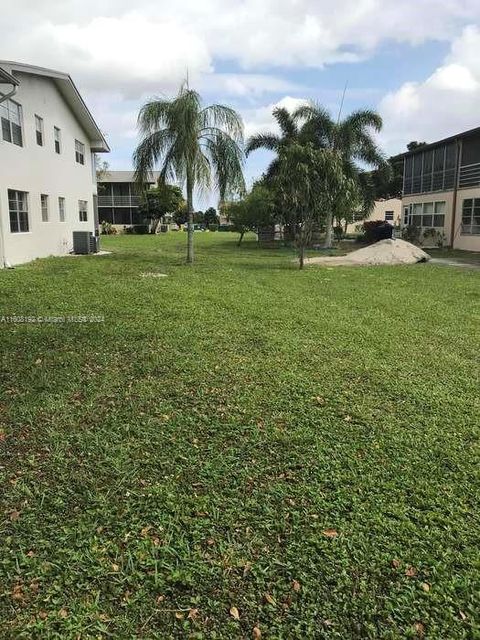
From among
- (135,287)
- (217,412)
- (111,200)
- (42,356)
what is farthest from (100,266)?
(111,200)

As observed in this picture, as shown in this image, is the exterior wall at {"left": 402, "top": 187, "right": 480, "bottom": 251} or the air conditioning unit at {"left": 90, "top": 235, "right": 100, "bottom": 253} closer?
the air conditioning unit at {"left": 90, "top": 235, "right": 100, "bottom": 253}

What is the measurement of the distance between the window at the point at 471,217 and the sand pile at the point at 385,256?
617 centimetres

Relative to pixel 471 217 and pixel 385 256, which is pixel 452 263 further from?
pixel 471 217

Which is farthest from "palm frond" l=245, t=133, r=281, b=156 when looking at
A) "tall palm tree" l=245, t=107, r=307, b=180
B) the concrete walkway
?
the concrete walkway

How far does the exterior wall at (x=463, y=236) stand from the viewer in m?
23.9

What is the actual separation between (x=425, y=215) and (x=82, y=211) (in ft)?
60.6

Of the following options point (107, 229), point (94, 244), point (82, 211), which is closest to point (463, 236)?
point (94, 244)

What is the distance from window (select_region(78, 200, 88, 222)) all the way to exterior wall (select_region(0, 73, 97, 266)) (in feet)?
0.93

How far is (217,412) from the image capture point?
4.23 meters

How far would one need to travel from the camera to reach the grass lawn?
230 cm

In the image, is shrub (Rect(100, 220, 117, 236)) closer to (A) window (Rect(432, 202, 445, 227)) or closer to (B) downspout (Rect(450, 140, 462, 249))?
(A) window (Rect(432, 202, 445, 227))

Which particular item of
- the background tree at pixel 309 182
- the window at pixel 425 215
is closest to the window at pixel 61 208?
the background tree at pixel 309 182

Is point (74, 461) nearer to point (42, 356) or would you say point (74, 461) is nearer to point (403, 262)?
point (42, 356)

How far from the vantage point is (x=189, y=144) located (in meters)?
15.1
